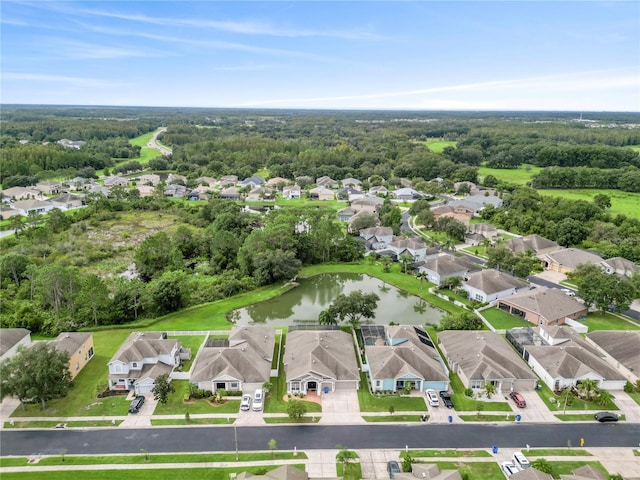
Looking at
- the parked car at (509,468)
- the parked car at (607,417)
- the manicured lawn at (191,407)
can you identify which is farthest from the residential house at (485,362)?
the manicured lawn at (191,407)

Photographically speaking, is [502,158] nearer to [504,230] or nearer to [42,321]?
[504,230]

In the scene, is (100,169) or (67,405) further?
(100,169)

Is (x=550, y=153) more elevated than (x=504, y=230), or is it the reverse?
(x=550, y=153)

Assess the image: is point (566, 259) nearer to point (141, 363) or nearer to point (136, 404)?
point (141, 363)

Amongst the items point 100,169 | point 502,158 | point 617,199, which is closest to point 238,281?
point 617,199

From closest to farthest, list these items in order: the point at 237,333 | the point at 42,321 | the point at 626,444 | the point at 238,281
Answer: the point at 626,444 < the point at 237,333 < the point at 42,321 < the point at 238,281

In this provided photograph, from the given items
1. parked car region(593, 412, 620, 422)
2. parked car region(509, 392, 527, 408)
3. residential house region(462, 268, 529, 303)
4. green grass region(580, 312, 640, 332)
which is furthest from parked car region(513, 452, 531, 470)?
residential house region(462, 268, 529, 303)
